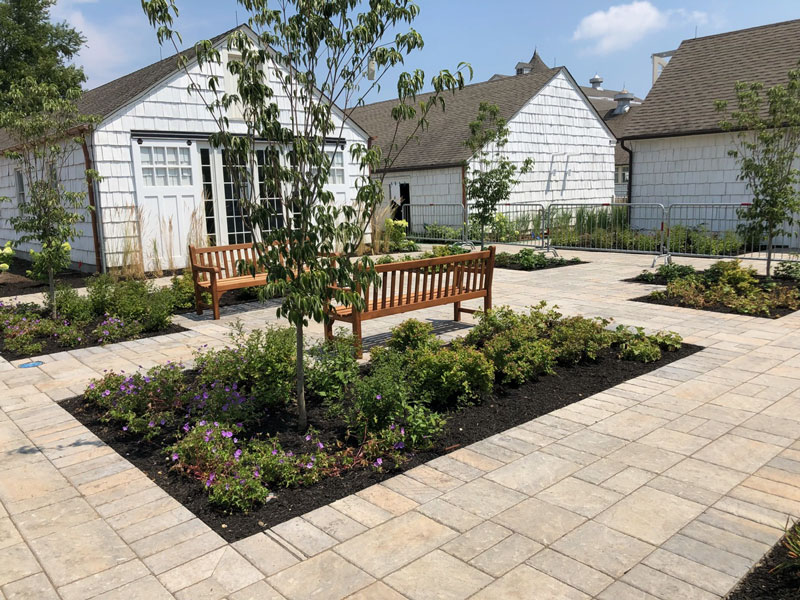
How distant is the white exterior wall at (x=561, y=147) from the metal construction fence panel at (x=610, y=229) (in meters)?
3.24

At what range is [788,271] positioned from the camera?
10688 millimetres

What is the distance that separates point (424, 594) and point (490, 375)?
2629mm

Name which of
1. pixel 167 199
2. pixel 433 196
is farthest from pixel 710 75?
pixel 167 199

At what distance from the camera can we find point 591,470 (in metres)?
4.01

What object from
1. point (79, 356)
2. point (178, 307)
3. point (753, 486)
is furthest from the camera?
point (178, 307)

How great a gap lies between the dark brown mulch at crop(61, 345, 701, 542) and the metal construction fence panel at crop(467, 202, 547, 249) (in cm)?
1294

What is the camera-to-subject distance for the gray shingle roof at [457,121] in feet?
69.6

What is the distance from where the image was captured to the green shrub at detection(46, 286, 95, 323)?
27.6ft

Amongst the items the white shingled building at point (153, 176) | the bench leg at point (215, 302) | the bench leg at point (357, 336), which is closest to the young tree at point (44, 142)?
the bench leg at point (215, 302)

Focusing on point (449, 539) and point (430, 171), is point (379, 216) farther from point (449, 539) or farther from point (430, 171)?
point (449, 539)

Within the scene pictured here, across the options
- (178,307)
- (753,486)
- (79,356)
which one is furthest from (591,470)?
(178,307)

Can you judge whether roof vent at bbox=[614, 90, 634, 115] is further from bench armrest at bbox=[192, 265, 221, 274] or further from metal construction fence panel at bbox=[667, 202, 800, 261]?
bench armrest at bbox=[192, 265, 221, 274]

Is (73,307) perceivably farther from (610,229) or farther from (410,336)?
(610,229)

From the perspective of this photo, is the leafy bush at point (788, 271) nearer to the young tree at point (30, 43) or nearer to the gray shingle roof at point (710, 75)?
the gray shingle roof at point (710, 75)
